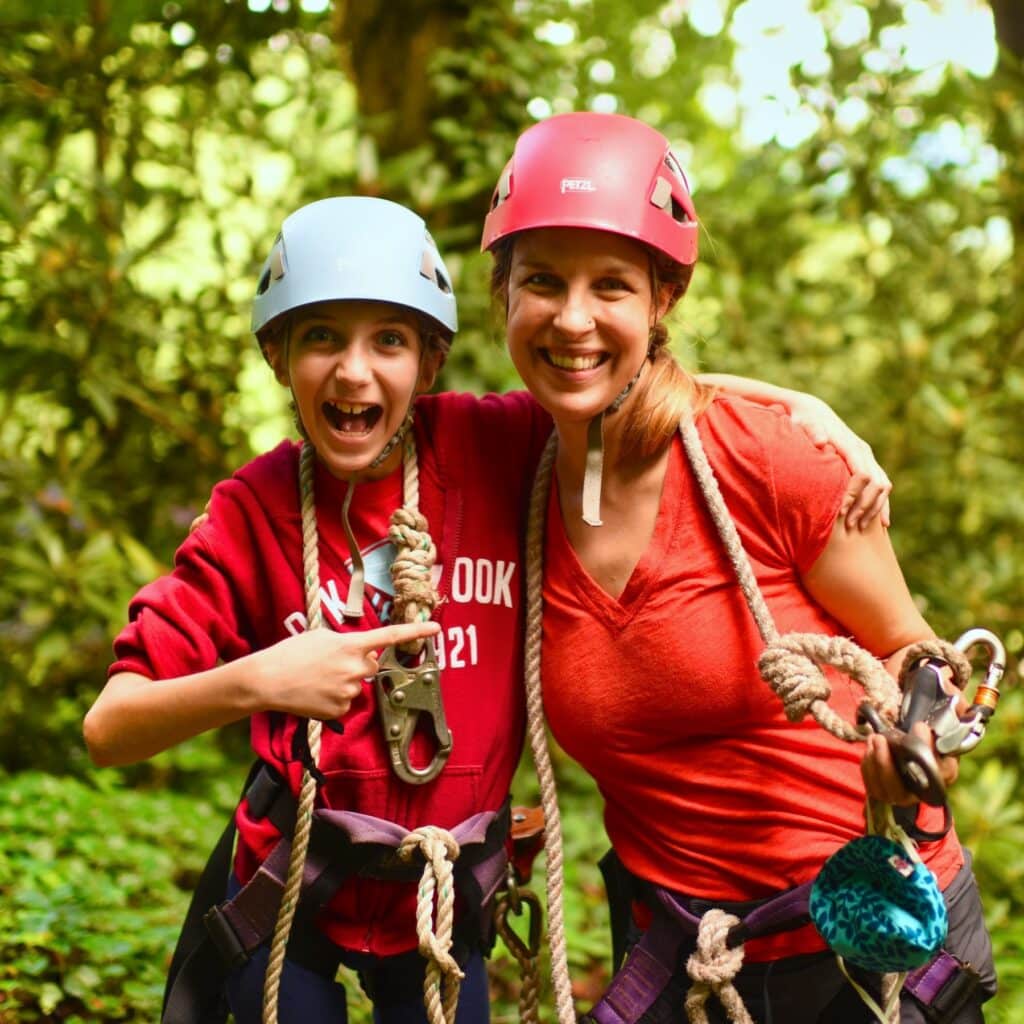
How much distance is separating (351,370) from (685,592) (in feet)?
2.30

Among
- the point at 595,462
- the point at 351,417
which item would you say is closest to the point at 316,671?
the point at 351,417

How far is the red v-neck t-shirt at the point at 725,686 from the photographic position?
193 centimetres

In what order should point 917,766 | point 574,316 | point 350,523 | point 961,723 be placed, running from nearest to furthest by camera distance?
point 917,766, point 961,723, point 574,316, point 350,523

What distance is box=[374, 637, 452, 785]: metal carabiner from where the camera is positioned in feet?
6.61

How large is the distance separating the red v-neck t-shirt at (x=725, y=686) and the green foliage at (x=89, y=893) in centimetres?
158

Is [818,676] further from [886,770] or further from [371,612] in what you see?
[371,612]

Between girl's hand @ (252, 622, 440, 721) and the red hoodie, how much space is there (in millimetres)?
210

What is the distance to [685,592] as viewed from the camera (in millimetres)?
1957

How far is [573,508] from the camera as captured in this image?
2156mm

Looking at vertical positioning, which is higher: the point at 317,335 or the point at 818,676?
the point at 317,335

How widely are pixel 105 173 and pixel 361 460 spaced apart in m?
2.39

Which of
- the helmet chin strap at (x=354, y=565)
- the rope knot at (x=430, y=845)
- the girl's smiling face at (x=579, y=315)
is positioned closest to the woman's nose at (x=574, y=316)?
the girl's smiling face at (x=579, y=315)

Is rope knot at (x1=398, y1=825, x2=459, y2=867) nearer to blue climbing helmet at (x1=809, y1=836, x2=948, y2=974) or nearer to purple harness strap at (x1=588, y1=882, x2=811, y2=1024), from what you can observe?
purple harness strap at (x1=588, y1=882, x2=811, y2=1024)

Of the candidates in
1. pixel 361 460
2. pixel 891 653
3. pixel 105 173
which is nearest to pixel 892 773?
pixel 891 653
